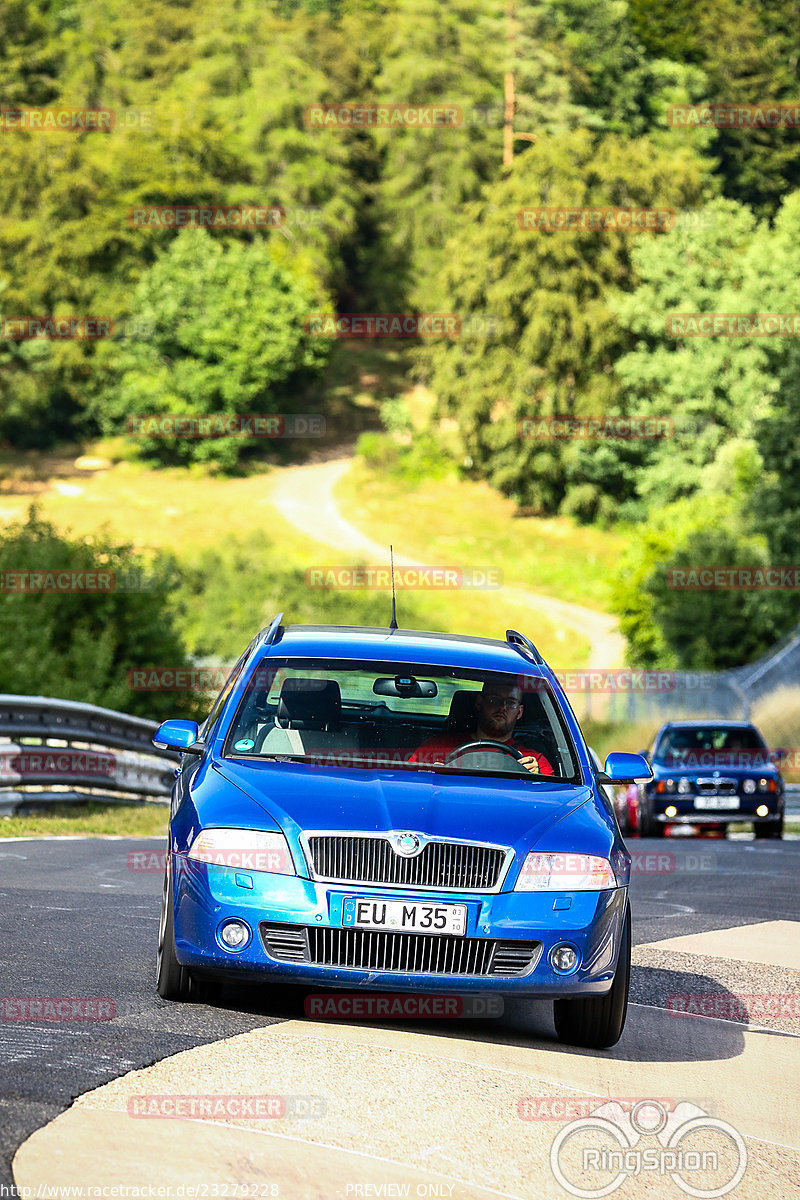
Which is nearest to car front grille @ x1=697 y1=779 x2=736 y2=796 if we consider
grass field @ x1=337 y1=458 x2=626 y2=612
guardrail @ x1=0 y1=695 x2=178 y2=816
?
guardrail @ x1=0 y1=695 x2=178 y2=816

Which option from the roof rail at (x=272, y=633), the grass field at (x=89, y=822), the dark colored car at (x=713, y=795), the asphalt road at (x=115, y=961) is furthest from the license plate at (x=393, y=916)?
the dark colored car at (x=713, y=795)

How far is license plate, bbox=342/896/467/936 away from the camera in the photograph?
694 cm

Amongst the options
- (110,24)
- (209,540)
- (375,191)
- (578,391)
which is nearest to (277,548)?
(209,540)

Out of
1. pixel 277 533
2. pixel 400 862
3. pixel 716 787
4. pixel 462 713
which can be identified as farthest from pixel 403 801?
pixel 277 533

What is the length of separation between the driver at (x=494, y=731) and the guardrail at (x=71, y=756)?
31.4 feet

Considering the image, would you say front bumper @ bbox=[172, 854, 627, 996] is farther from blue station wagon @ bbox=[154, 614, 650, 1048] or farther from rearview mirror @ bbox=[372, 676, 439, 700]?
rearview mirror @ bbox=[372, 676, 439, 700]

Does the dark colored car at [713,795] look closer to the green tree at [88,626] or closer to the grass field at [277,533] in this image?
the green tree at [88,626]

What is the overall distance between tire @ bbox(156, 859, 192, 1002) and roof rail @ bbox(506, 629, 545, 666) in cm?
230

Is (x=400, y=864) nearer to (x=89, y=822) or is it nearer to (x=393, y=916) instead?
(x=393, y=916)

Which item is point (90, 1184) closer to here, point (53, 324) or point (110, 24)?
point (53, 324)

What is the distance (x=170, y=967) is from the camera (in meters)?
7.35

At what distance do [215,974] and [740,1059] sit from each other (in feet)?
7.06

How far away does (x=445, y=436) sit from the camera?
84.0 meters

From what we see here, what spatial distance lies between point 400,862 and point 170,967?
108 cm
